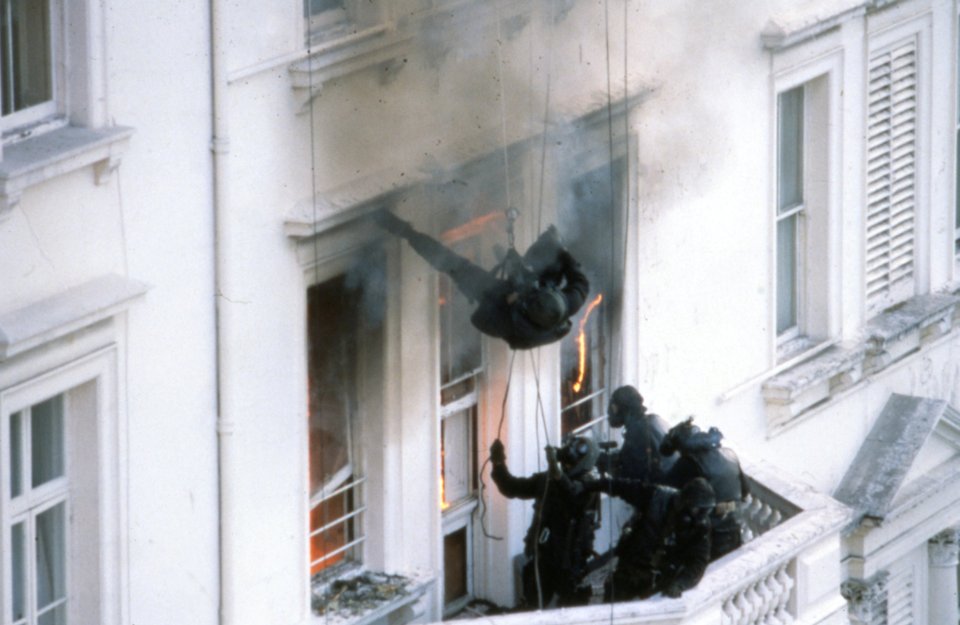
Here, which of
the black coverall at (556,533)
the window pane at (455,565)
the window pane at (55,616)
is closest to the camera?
the window pane at (55,616)

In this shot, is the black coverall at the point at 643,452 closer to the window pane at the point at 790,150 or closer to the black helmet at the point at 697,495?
the black helmet at the point at 697,495

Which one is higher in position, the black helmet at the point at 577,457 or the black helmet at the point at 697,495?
the black helmet at the point at 577,457

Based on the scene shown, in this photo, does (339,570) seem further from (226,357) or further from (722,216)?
(722,216)

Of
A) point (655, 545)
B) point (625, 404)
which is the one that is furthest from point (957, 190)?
point (655, 545)

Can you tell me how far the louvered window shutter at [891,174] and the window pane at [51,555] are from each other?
7764mm

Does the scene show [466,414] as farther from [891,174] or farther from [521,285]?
[891,174]

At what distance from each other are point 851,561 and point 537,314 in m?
5.30

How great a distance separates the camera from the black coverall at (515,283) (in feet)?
48.2

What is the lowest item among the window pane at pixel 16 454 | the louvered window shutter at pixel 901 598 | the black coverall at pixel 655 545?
the window pane at pixel 16 454

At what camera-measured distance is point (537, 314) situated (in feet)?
47.8

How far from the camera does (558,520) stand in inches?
601

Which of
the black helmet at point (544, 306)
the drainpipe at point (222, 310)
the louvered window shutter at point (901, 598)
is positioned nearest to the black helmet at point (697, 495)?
the black helmet at point (544, 306)

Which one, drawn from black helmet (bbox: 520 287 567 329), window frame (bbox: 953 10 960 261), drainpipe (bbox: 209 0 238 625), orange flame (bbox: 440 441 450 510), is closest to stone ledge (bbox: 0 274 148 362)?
drainpipe (bbox: 209 0 238 625)

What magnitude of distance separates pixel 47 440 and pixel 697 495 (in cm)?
376
